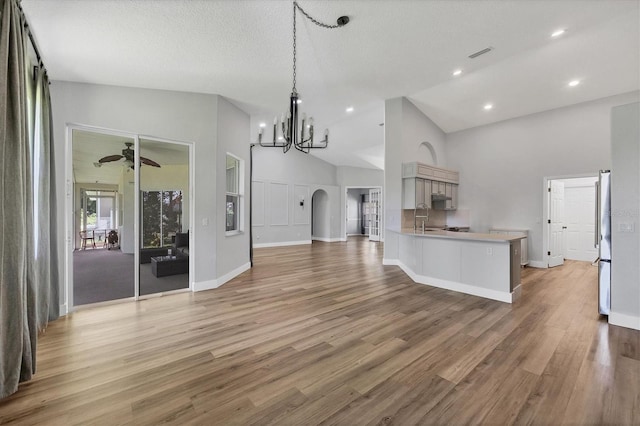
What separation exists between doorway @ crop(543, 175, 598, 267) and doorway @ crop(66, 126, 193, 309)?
7920 millimetres

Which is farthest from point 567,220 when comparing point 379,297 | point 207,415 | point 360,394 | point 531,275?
point 207,415

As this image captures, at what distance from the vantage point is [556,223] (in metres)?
6.62

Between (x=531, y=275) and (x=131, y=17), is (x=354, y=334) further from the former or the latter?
(x=531, y=275)

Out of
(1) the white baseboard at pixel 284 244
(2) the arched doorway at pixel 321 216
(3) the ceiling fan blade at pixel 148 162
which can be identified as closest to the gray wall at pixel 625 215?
(3) the ceiling fan blade at pixel 148 162

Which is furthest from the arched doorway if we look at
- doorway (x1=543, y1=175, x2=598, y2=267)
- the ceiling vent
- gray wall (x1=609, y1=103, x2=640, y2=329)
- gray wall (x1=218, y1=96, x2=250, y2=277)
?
gray wall (x1=609, y1=103, x2=640, y2=329)

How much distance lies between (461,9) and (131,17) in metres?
3.47

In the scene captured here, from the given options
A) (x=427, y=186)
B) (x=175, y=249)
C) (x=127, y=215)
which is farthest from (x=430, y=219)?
(x=127, y=215)

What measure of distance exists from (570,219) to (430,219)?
4059 millimetres

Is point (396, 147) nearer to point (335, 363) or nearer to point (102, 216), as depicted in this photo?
point (335, 363)

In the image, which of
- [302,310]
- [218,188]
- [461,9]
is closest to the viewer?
[461,9]

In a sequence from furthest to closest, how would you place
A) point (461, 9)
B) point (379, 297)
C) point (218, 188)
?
point (218, 188), point (379, 297), point (461, 9)

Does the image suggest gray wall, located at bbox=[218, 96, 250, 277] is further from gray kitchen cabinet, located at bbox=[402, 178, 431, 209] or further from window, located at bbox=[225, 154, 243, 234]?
gray kitchen cabinet, located at bbox=[402, 178, 431, 209]

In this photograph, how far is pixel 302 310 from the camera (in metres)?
3.49

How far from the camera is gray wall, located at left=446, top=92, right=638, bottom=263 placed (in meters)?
5.71
